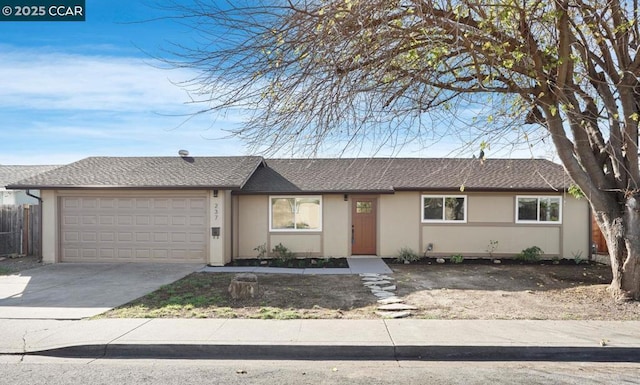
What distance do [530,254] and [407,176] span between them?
4787mm

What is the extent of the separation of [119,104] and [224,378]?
8.97 m

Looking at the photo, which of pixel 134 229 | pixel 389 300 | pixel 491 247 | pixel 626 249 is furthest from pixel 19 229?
pixel 626 249

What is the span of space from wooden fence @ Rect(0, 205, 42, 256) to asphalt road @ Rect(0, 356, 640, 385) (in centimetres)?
1173

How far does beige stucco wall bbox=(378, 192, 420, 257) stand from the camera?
578 inches

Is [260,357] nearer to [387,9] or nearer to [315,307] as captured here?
[315,307]

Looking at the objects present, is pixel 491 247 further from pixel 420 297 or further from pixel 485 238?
pixel 420 297

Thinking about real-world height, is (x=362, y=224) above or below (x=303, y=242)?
above

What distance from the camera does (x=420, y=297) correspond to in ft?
28.8

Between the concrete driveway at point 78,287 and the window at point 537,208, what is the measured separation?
10.8 meters

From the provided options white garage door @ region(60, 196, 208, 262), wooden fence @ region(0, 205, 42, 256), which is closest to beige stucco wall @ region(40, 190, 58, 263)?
white garage door @ region(60, 196, 208, 262)

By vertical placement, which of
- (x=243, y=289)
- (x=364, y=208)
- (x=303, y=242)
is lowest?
(x=243, y=289)

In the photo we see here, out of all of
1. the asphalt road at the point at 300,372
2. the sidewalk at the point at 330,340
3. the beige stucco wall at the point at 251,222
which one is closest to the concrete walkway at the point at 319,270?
the beige stucco wall at the point at 251,222

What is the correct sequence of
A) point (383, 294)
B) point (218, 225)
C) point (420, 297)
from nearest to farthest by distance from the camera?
1. point (420, 297)
2. point (383, 294)
3. point (218, 225)

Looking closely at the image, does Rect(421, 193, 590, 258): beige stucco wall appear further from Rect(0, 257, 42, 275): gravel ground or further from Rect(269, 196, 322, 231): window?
Rect(0, 257, 42, 275): gravel ground
